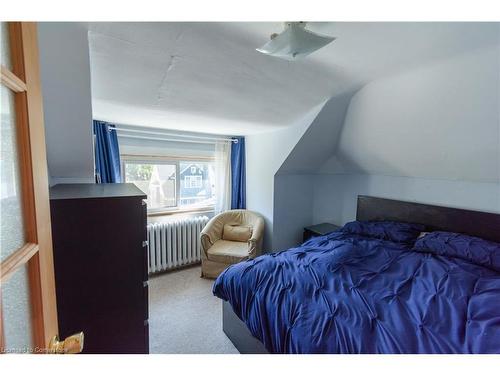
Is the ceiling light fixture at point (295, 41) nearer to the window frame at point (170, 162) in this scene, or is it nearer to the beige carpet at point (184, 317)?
the beige carpet at point (184, 317)

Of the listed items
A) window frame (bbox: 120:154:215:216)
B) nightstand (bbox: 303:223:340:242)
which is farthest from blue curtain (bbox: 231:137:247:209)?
nightstand (bbox: 303:223:340:242)

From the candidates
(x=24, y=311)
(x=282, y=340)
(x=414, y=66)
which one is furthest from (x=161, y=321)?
(x=414, y=66)

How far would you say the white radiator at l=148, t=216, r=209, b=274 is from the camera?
3115 millimetres

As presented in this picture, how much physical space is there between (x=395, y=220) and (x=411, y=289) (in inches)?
A: 54.9

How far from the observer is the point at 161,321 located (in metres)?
2.30

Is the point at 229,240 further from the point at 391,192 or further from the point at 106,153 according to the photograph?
the point at 391,192

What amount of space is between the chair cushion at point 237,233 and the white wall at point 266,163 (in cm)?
32

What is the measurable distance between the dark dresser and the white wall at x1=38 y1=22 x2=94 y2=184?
0.58 metres

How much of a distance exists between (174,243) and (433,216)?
10.7 feet

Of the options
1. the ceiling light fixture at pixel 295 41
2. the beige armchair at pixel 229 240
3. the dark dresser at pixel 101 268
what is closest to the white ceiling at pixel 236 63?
the ceiling light fixture at pixel 295 41

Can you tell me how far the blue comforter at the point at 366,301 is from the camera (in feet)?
3.98

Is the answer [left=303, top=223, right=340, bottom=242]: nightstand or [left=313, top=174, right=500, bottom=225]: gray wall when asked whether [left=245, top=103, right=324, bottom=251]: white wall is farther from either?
[left=313, top=174, right=500, bottom=225]: gray wall

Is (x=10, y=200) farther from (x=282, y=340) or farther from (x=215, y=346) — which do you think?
(x=215, y=346)
